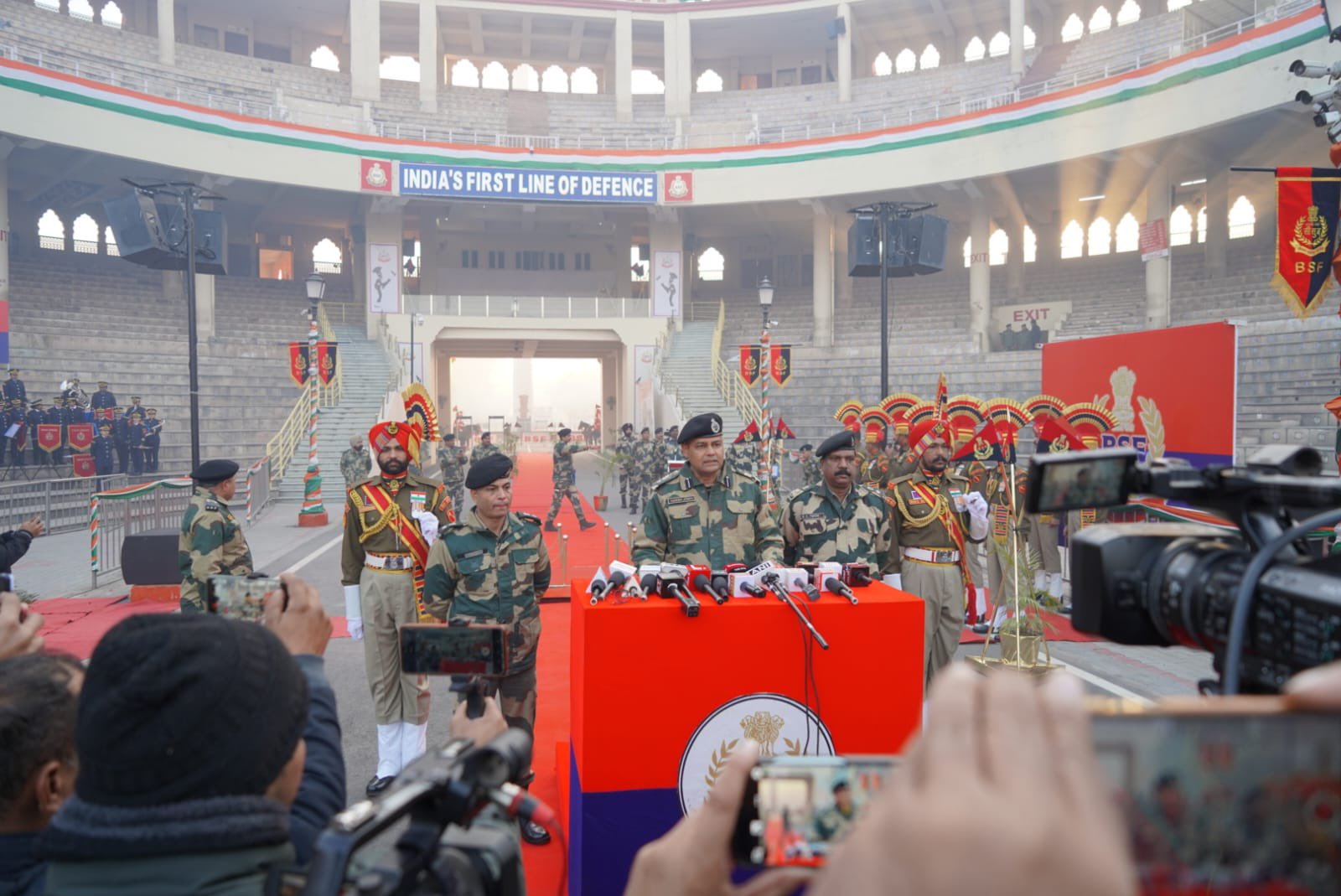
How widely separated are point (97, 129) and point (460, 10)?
557 inches

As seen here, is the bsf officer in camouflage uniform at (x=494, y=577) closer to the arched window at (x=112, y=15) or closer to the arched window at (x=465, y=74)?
the arched window at (x=112, y=15)

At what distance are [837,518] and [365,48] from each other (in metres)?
31.4

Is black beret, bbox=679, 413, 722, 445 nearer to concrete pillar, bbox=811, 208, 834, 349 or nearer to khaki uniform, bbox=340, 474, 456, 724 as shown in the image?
khaki uniform, bbox=340, 474, 456, 724

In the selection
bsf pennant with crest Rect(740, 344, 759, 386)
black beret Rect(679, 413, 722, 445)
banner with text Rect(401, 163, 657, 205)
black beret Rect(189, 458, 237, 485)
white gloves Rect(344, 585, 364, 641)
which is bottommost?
white gloves Rect(344, 585, 364, 641)

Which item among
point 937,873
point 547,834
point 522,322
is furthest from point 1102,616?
point 522,322

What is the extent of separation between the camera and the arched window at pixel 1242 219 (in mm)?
24281

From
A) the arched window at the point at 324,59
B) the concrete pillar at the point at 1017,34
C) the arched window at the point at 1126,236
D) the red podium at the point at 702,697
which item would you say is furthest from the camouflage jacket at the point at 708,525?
the arched window at the point at 324,59

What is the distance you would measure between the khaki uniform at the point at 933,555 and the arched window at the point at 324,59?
115 ft

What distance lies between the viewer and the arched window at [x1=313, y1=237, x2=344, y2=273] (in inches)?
1309

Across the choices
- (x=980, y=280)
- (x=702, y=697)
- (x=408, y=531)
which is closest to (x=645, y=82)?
(x=980, y=280)

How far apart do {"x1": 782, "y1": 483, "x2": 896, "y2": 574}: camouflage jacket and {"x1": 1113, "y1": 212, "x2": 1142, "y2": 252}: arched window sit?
27.2 metres

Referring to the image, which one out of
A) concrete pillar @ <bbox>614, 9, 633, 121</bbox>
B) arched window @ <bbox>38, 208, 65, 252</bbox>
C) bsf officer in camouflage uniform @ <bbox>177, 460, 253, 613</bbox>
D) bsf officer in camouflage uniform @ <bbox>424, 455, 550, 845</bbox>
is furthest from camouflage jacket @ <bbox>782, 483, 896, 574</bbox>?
arched window @ <bbox>38, 208, 65, 252</bbox>

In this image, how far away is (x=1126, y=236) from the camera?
2777 centimetres

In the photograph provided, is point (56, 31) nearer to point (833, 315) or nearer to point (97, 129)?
point (97, 129)
